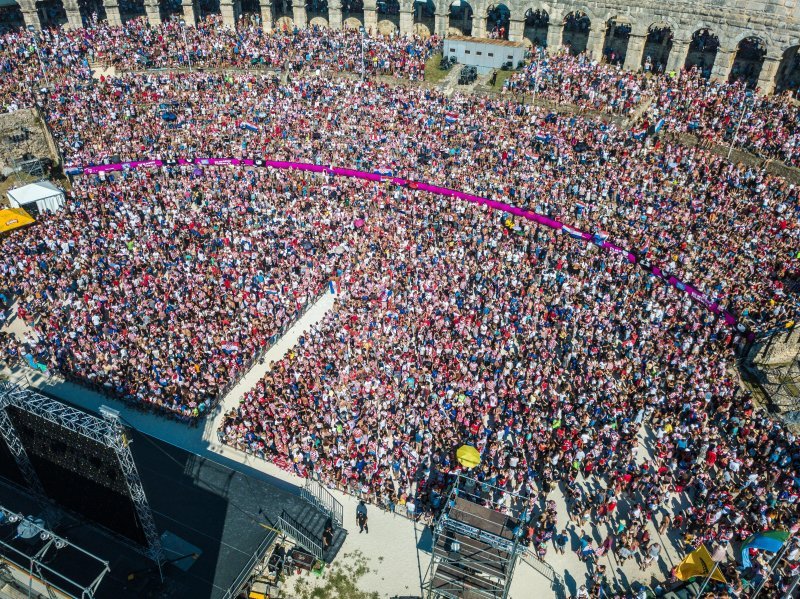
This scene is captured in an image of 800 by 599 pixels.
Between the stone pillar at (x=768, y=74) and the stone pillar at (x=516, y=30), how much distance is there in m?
18.7

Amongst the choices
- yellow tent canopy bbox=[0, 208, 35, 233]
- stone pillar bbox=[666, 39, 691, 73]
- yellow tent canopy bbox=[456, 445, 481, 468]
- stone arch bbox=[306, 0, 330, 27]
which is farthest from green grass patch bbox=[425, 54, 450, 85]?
yellow tent canopy bbox=[456, 445, 481, 468]

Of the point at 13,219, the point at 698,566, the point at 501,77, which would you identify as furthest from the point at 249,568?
the point at 501,77

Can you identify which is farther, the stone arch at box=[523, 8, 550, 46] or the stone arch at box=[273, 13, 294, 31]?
the stone arch at box=[273, 13, 294, 31]

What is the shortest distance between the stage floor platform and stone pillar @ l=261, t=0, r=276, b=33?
47987mm

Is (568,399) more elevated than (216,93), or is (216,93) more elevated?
(216,93)

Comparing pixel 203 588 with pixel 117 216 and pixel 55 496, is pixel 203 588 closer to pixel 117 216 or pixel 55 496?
pixel 55 496

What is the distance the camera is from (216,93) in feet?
160

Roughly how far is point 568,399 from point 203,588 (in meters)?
14.6

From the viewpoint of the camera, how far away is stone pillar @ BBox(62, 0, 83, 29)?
185ft

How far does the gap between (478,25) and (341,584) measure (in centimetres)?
4854

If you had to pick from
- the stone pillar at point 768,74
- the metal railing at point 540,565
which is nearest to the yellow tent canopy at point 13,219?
the metal railing at point 540,565

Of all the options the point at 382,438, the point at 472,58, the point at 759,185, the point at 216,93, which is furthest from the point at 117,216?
the point at 759,185

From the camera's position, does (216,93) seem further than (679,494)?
Yes

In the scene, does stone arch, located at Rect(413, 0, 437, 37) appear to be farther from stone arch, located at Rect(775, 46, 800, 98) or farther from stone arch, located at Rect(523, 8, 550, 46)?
stone arch, located at Rect(775, 46, 800, 98)
